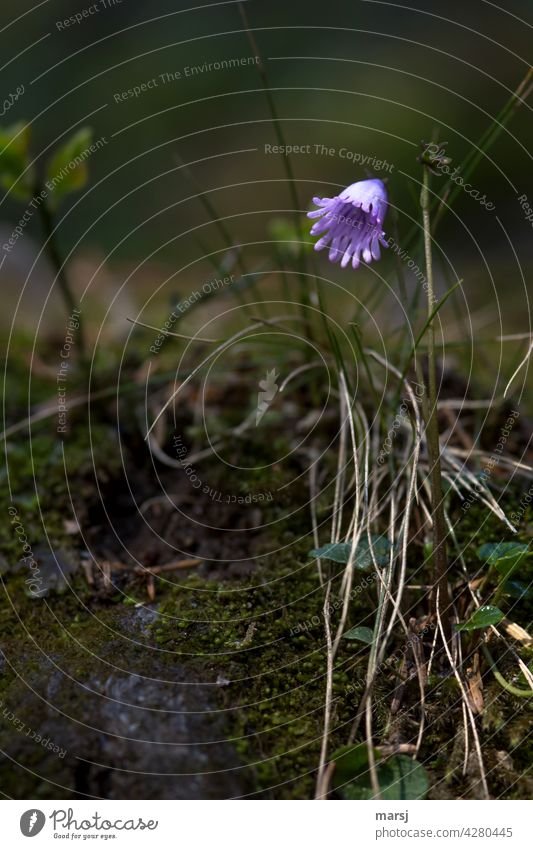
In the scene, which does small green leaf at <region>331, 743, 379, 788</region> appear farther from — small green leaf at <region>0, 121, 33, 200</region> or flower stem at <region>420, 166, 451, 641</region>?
small green leaf at <region>0, 121, 33, 200</region>

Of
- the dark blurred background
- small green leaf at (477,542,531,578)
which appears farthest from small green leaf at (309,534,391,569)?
the dark blurred background

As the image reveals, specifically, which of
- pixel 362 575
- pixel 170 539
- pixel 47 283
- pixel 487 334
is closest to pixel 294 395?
pixel 170 539

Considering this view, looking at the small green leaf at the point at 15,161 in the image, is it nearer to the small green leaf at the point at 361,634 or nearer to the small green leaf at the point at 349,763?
the small green leaf at the point at 361,634

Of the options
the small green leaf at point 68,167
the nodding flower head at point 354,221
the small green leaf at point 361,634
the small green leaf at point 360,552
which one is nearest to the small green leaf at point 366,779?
the small green leaf at point 361,634

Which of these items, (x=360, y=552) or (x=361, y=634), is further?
(x=360, y=552)
